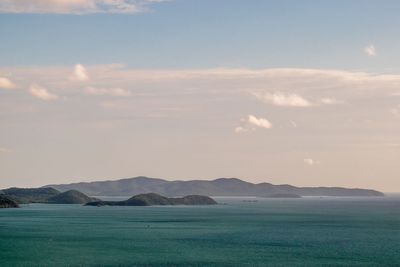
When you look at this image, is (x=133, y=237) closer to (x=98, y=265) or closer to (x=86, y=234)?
(x=86, y=234)

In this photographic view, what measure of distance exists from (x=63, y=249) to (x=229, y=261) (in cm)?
4321

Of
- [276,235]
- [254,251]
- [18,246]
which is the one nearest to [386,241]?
[276,235]

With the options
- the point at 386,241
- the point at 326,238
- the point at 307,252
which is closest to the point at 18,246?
the point at 307,252

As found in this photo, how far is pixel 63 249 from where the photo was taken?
471 feet

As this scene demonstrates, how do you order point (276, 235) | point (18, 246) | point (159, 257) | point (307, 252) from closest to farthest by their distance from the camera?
point (159, 257)
point (307, 252)
point (18, 246)
point (276, 235)

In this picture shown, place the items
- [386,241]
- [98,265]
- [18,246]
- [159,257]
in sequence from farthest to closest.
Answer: [386,241], [18,246], [159,257], [98,265]

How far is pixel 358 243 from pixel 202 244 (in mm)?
40121

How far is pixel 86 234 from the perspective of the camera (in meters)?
186

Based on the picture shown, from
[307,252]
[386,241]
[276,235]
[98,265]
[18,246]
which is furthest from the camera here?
[276,235]

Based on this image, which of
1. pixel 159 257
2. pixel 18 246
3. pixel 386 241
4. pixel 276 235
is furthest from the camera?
pixel 276 235

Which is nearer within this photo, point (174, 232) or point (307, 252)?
point (307, 252)

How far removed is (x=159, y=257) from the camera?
12875 cm

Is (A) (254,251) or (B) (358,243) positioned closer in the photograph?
(A) (254,251)

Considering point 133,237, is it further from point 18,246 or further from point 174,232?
point 18,246
